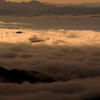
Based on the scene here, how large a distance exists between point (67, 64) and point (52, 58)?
1097cm

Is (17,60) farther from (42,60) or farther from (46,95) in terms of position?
(46,95)

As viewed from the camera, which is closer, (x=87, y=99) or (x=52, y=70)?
(x=87, y=99)

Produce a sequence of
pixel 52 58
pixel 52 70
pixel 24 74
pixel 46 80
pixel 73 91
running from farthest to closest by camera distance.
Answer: pixel 52 58 < pixel 52 70 < pixel 24 74 < pixel 46 80 < pixel 73 91

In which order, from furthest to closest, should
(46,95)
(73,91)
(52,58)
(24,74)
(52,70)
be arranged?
1. (52,58)
2. (52,70)
3. (24,74)
4. (73,91)
5. (46,95)

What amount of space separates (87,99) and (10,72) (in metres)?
59.4

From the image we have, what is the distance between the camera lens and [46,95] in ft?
175

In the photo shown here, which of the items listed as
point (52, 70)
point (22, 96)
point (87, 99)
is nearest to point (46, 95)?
point (22, 96)

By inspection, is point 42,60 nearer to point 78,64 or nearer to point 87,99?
point 78,64

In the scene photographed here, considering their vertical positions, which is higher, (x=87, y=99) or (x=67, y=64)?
(x=87, y=99)

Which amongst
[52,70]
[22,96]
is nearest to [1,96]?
[22,96]

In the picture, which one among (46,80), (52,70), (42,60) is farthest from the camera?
(42,60)

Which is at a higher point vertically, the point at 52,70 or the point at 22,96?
the point at 22,96

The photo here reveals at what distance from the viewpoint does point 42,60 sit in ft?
403

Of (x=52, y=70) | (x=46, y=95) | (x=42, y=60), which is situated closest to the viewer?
(x=46, y=95)
